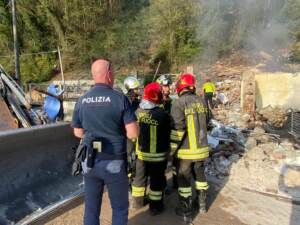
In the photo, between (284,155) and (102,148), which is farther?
(284,155)

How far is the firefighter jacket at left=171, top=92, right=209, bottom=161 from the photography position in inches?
154

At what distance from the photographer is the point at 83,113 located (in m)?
2.84

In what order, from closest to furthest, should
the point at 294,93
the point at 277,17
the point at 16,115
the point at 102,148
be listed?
the point at 102,148
the point at 16,115
the point at 294,93
the point at 277,17

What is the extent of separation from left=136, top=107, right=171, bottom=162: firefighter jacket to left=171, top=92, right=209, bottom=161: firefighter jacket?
108mm

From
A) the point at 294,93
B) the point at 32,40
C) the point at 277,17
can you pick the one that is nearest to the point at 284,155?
the point at 294,93

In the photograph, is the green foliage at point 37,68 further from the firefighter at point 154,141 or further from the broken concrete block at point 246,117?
the firefighter at point 154,141

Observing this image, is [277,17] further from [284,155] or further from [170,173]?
[170,173]

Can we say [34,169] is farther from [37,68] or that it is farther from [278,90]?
[37,68]

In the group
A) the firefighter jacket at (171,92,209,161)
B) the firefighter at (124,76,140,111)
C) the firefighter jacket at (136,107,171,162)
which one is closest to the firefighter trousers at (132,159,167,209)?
the firefighter jacket at (136,107,171,162)

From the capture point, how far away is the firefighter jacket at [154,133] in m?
3.96

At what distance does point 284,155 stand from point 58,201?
3.98 m

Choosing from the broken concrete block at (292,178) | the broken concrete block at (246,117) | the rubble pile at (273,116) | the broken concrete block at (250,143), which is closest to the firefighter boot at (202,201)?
the broken concrete block at (292,178)

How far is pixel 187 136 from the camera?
3939 mm

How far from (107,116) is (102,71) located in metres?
0.37
